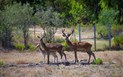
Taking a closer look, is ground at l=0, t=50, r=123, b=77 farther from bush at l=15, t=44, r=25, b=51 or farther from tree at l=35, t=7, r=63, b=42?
tree at l=35, t=7, r=63, b=42

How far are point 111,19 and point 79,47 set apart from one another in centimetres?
1459

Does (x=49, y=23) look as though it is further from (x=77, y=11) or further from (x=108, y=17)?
(x=77, y=11)

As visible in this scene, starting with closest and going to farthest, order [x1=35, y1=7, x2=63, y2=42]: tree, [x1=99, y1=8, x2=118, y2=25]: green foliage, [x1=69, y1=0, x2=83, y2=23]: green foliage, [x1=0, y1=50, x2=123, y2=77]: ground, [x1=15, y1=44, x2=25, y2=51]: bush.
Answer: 1. [x1=0, y1=50, x2=123, y2=77]: ground
2. [x1=15, y1=44, x2=25, y2=51]: bush
3. [x1=35, y1=7, x2=63, y2=42]: tree
4. [x1=99, y1=8, x2=118, y2=25]: green foliage
5. [x1=69, y1=0, x2=83, y2=23]: green foliage

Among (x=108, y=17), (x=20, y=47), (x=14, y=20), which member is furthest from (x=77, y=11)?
(x=20, y=47)

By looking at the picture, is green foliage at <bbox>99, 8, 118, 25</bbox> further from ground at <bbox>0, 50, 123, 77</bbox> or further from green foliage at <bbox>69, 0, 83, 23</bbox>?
ground at <bbox>0, 50, 123, 77</bbox>

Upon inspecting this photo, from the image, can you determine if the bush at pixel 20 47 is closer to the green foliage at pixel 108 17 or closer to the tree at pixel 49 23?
the tree at pixel 49 23

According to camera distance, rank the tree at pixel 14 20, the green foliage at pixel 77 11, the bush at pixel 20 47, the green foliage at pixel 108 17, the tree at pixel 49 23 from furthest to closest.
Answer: the green foliage at pixel 77 11 < the green foliage at pixel 108 17 < the tree at pixel 49 23 < the tree at pixel 14 20 < the bush at pixel 20 47

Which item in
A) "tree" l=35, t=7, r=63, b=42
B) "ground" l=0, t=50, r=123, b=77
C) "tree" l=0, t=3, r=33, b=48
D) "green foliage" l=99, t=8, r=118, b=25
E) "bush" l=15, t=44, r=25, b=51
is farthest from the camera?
"green foliage" l=99, t=8, r=118, b=25

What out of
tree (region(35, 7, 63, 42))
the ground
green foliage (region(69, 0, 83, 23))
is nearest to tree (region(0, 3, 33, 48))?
tree (region(35, 7, 63, 42))

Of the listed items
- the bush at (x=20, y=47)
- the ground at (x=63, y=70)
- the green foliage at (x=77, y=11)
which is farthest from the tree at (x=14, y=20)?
the green foliage at (x=77, y=11)

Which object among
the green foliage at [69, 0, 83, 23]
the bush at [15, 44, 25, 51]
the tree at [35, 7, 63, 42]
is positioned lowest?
the bush at [15, 44, 25, 51]

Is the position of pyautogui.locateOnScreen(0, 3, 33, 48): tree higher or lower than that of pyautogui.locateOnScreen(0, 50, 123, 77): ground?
higher

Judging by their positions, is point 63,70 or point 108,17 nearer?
point 63,70

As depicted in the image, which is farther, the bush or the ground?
the bush
